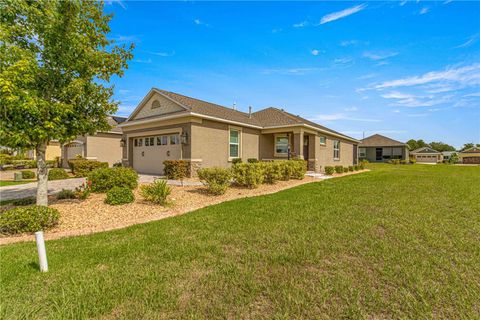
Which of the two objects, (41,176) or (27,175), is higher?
(41,176)

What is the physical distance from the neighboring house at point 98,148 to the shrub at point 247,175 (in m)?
13.6

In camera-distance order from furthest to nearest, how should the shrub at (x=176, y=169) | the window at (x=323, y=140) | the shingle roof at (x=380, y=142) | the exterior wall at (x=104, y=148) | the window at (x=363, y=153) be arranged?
the window at (x=363, y=153)
the shingle roof at (x=380, y=142)
the exterior wall at (x=104, y=148)
the window at (x=323, y=140)
the shrub at (x=176, y=169)

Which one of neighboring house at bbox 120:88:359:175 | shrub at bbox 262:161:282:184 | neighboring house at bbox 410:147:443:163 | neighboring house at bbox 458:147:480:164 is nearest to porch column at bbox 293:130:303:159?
neighboring house at bbox 120:88:359:175

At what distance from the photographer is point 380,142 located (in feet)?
132

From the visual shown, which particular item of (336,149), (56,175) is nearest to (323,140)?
(336,149)

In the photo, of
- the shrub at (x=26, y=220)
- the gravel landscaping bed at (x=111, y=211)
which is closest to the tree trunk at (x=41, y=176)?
the gravel landscaping bed at (x=111, y=211)

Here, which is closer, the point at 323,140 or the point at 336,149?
the point at 323,140

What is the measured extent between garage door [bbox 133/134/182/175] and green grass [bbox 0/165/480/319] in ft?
29.3

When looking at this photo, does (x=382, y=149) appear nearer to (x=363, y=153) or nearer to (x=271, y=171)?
(x=363, y=153)

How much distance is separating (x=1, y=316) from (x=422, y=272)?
483cm

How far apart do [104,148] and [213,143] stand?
12257mm

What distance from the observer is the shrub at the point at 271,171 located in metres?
10.2

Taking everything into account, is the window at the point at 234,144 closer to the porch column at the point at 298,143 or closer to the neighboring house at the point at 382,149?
the porch column at the point at 298,143

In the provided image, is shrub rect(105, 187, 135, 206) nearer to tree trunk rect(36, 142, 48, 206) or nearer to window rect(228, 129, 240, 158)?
tree trunk rect(36, 142, 48, 206)
